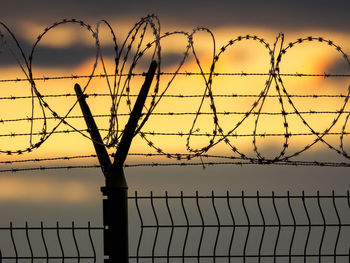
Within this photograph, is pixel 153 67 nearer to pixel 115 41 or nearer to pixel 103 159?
pixel 115 41

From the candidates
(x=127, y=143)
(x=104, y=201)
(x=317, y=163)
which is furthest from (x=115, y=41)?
(x=317, y=163)

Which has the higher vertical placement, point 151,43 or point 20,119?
point 151,43

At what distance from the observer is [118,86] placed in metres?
Answer: 9.54

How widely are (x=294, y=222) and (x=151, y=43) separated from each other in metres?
2.66

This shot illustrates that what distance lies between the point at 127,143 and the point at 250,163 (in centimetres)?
150

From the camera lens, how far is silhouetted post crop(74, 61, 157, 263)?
9.60 metres

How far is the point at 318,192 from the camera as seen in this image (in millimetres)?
10492

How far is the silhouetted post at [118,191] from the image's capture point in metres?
9.60

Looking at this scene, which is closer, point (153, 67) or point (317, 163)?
point (153, 67)

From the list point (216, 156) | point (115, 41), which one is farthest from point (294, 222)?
point (115, 41)

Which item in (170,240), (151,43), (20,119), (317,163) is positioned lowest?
(170,240)

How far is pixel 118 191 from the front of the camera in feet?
31.8

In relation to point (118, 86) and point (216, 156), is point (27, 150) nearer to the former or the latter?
point (118, 86)

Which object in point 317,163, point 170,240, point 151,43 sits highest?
point 151,43
